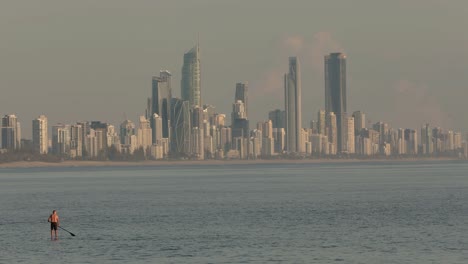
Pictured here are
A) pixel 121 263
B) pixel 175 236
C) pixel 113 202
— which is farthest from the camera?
pixel 113 202

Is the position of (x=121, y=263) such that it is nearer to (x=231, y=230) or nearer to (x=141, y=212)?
(x=231, y=230)

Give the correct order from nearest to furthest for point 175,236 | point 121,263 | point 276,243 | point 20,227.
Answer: point 121,263 < point 276,243 < point 175,236 < point 20,227

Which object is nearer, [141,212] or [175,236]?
[175,236]

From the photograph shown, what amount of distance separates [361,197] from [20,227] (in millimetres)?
74427

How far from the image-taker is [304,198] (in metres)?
172

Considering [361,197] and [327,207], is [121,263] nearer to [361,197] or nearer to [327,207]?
[327,207]

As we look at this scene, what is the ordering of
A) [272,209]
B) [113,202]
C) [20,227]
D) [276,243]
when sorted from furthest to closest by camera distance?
1. [113,202]
2. [272,209]
3. [20,227]
4. [276,243]

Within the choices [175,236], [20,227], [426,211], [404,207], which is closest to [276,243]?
[175,236]

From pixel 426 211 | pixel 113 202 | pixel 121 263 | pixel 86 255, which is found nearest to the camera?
pixel 121 263

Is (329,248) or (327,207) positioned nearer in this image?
(329,248)

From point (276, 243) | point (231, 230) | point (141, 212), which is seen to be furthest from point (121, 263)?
point (141, 212)

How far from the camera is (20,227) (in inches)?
4405

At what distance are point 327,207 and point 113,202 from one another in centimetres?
3963

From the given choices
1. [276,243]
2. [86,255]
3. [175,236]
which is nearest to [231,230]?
[175,236]
